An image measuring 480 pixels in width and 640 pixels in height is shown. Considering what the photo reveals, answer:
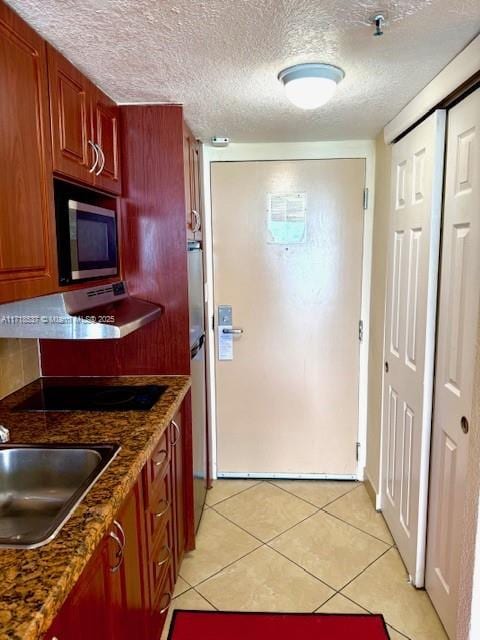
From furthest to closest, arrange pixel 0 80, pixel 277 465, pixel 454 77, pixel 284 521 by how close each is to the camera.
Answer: pixel 277 465 → pixel 284 521 → pixel 454 77 → pixel 0 80

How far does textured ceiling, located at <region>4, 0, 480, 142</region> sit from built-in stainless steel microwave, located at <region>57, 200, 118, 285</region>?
0.50 m

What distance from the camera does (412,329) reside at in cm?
211

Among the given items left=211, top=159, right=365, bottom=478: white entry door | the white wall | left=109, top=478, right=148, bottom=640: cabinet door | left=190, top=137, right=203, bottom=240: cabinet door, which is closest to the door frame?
left=211, top=159, right=365, bottom=478: white entry door

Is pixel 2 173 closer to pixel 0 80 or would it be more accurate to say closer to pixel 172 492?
pixel 0 80

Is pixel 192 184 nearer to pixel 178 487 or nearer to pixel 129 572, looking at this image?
pixel 178 487

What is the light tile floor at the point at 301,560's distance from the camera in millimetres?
2016

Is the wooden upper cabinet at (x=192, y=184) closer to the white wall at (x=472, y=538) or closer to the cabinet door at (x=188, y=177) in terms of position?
the cabinet door at (x=188, y=177)

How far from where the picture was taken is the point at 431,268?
1.89 metres

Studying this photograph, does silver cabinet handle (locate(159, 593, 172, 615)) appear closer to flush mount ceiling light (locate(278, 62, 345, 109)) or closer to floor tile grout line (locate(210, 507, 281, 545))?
floor tile grout line (locate(210, 507, 281, 545))

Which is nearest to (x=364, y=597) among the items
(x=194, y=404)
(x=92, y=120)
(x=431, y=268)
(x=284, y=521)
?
(x=284, y=521)

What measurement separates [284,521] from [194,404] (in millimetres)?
906

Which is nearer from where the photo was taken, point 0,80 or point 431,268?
point 0,80

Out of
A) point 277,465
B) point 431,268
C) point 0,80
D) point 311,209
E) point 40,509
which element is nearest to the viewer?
point 0,80

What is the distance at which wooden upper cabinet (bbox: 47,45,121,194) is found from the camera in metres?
1.49
